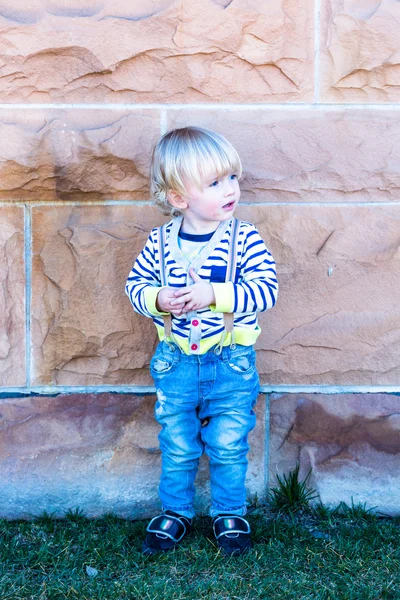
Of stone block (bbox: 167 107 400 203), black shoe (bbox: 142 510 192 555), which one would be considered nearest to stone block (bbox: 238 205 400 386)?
stone block (bbox: 167 107 400 203)

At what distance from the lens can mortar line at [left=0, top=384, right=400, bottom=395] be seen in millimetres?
2471

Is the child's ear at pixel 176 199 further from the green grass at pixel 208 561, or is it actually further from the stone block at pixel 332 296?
the green grass at pixel 208 561

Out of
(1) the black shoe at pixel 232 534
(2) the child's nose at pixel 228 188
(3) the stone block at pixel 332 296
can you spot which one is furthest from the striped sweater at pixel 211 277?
(1) the black shoe at pixel 232 534

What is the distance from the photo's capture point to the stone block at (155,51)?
2.25 m

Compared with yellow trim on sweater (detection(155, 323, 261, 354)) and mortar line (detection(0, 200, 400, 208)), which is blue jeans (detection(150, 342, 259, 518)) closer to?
yellow trim on sweater (detection(155, 323, 261, 354))

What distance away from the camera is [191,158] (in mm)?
2084

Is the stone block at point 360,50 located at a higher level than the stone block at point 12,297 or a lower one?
higher

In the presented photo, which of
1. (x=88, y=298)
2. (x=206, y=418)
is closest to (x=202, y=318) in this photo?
(x=206, y=418)

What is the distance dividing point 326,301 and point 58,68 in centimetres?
122

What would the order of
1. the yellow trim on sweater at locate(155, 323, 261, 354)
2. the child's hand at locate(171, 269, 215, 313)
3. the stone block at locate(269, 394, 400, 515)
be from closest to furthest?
the child's hand at locate(171, 269, 215, 313)
the yellow trim on sweater at locate(155, 323, 261, 354)
the stone block at locate(269, 394, 400, 515)

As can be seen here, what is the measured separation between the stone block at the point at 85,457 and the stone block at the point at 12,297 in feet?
0.39

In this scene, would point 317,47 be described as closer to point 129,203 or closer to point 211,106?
point 211,106

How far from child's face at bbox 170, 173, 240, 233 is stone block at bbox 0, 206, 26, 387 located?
0.64 meters

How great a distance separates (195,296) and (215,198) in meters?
0.32
